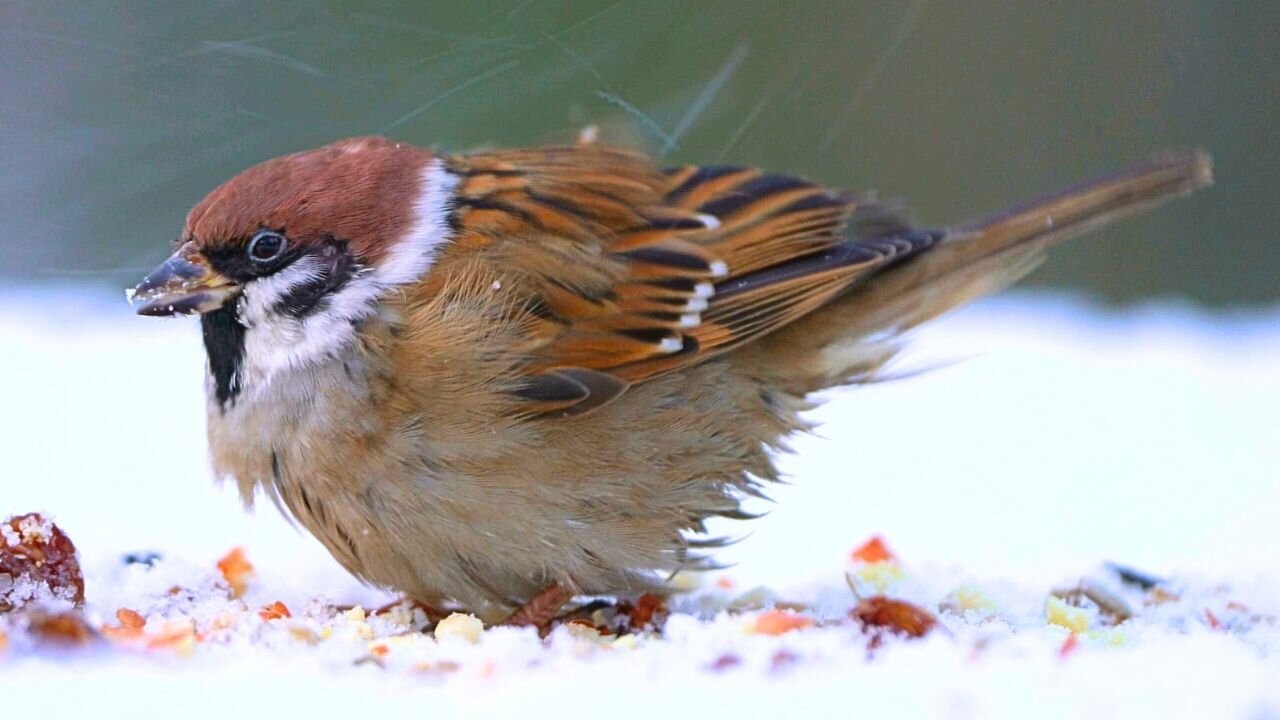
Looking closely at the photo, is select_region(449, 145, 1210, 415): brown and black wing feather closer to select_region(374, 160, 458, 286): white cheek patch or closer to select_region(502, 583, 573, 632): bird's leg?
select_region(374, 160, 458, 286): white cheek patch

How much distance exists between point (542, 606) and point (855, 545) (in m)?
0.89

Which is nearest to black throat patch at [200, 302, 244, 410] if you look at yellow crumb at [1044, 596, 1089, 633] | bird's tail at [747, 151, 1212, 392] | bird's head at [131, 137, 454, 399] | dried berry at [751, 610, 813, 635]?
bird's head at [131, 137, 454, 399]

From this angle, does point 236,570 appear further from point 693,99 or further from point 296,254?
point 693,99

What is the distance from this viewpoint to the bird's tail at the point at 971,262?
2.97 metres

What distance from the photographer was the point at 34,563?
85.9 inches

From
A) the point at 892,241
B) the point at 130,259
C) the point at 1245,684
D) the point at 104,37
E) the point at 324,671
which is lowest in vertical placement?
the point at 1245,684

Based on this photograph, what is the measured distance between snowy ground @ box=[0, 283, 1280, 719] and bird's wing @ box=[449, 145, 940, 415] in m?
0.36

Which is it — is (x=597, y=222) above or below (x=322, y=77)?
below

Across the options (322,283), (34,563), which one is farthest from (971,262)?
(34,563)

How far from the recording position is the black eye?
2.40m

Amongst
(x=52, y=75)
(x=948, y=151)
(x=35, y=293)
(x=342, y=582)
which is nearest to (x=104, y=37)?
(x=52, y=75)

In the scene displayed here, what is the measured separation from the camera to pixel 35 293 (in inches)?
194

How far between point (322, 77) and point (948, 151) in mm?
3806

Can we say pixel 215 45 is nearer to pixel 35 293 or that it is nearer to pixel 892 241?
pixel 892 241
